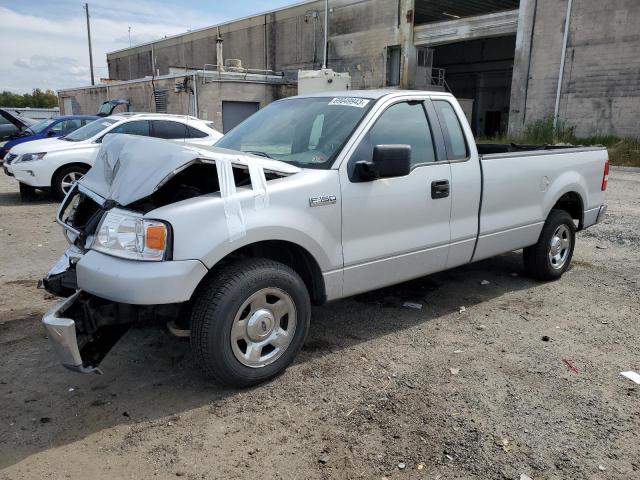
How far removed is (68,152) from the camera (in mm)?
10016

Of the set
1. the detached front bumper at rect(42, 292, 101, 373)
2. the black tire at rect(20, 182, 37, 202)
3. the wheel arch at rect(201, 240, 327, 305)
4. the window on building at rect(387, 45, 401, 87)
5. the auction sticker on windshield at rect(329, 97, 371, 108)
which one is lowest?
the black tire at rect(20, 182, 37, 202)

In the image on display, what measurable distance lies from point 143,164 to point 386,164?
1633 mm

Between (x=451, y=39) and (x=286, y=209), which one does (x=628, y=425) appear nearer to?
(x=286, y=209)

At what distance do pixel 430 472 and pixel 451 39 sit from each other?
1225 inches

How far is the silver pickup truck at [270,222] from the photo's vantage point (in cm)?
299

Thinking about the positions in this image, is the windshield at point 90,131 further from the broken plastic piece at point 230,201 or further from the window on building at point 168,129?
the broken plastic piece at point 230,201

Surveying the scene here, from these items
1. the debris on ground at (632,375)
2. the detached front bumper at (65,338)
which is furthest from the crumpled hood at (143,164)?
the debris on ground at (632,375)

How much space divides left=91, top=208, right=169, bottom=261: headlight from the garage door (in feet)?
77.3

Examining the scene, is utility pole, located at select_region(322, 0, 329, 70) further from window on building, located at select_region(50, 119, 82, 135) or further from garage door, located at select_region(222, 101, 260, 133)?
window on building, located at select_region(50, 119, 82, 135)

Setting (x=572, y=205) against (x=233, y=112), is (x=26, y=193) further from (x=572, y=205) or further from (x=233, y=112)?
(x=233, y=112)

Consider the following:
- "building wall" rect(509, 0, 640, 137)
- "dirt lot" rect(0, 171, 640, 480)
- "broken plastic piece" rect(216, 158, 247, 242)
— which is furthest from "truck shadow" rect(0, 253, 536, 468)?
"building wall" rect(509, 0, 640, 137)

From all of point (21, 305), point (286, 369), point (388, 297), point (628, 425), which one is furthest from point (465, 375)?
point (21, 305)

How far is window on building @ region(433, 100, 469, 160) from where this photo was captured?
14.6ft

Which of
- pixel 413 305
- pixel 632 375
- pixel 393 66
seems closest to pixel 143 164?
pixel 413 305
